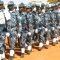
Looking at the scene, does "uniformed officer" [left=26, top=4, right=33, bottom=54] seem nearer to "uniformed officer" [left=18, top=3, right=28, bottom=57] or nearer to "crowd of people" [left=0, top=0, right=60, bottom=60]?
"crowd of people" [left=0, top=0, right=60, bottom=60]

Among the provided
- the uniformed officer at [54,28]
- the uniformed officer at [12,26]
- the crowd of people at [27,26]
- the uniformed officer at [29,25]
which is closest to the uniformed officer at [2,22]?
the crowd of people at [27,26]

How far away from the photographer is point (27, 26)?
12.1 m

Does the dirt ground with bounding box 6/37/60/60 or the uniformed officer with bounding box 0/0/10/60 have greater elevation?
the uniformed officer with bounding box 0/0/10/60

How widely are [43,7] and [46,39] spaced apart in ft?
5.27

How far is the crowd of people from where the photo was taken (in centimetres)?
1065

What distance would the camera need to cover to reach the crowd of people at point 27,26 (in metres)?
10.6

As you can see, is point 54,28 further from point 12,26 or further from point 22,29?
point 12,26

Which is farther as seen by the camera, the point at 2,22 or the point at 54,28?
the point at 54,28

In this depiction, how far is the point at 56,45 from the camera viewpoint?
14.1 m

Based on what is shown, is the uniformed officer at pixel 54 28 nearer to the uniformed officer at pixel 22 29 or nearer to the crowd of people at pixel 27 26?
the crowd of people at pixel 27 26

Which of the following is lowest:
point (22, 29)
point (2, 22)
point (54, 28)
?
point (54, 28)

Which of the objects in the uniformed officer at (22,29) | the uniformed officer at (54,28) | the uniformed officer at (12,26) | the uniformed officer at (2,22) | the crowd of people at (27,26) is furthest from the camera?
the uniformed officer at (54,28)

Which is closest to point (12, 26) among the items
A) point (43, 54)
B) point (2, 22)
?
point (2, 22)

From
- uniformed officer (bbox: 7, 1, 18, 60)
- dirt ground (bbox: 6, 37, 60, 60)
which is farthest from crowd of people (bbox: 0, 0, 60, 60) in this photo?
dirt ground (bbox: 6, 37, 60, 60)
